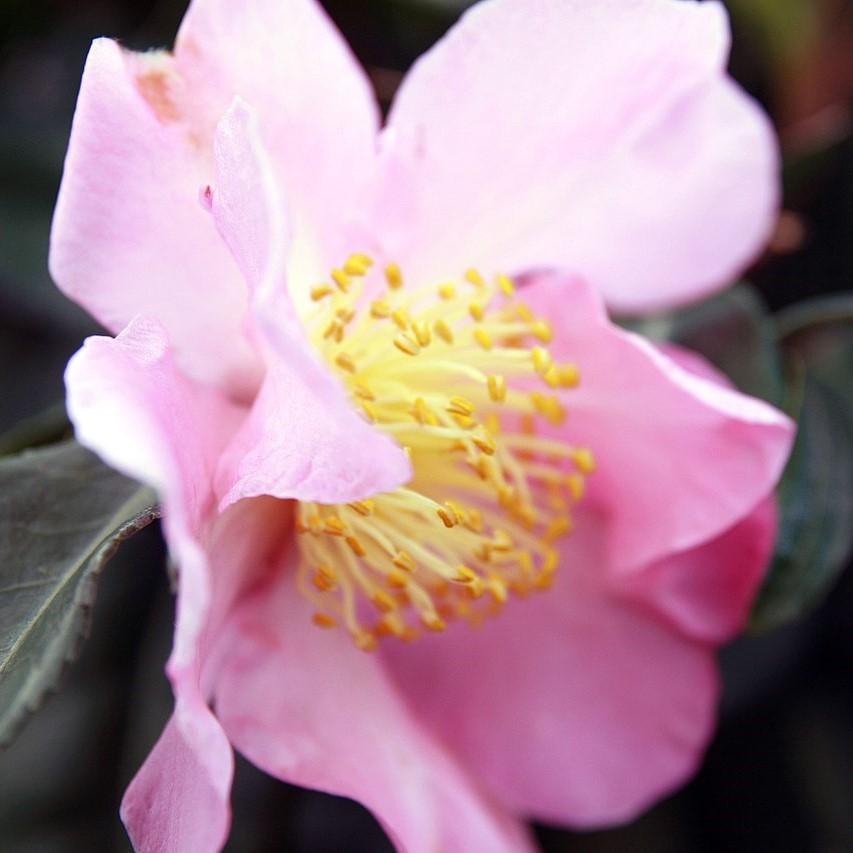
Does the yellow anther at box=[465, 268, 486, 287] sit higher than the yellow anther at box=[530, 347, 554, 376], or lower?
higher

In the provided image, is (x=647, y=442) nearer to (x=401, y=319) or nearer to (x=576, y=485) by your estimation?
(x=576, y=485)

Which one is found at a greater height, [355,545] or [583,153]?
[583,153]

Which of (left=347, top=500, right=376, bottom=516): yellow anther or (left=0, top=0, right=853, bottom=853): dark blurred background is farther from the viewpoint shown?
(left=0, top=0, right=853, bottom=853): dark blurred background

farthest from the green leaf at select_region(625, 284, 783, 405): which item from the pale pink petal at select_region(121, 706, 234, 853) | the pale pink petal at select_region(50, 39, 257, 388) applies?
the pale pink petal at select_region(121, 706, 234, 853)

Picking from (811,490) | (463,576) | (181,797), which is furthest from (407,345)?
(811,490)

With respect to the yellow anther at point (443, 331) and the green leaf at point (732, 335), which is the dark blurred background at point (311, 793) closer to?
the green leaf at point (732, 335)

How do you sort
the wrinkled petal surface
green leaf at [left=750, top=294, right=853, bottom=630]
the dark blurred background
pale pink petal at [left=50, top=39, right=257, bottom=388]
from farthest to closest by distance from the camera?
1. the dark blurred background
2. green leaf at [left=750, top=294, right=853, bottom=630]
3. pale pink petal at [left=50, top=39, right=257, bottom=388]
4. the wrinkled petal surface

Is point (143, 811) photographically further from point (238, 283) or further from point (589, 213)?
point (589, 213)

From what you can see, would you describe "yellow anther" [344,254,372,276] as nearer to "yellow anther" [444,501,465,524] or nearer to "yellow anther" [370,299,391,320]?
"yellow anther" [370,299,391,320]
